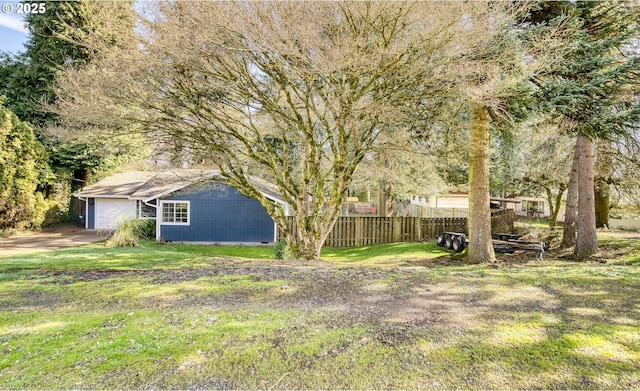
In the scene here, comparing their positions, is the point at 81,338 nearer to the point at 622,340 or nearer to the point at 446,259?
the point at 622,340

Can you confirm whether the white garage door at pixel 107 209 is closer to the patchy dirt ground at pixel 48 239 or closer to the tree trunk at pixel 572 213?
the patchy dirt ground at pixel 48 239

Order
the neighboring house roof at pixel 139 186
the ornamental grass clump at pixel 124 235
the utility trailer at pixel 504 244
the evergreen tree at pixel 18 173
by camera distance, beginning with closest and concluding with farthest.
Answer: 1. the utility trailer at pixel 504 244
2. the ornamental grass clump at pixel 124 235
3. the evergreen tree at pixel 18 173
4. the neighboring house roof at pixel 139 186

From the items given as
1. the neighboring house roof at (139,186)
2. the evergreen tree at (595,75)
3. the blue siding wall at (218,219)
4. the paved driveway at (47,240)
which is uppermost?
the evergreen tree at (595,75)

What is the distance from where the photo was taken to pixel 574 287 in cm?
449

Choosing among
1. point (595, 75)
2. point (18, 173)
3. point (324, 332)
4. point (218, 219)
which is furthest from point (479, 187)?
point (18, 173)

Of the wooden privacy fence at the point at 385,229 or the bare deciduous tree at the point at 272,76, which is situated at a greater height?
the bare deciduous tree at the point at 272,76

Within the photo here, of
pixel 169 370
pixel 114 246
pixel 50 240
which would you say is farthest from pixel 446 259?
pixel 50 240

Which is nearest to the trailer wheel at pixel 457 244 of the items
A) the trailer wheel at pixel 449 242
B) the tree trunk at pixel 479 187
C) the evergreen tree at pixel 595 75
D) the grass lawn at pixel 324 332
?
the trailer wheel at pixel 449 242

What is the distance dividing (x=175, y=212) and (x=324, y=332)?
1555cm

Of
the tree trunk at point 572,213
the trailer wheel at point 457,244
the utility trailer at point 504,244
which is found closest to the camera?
the utility trailer at point 504,244

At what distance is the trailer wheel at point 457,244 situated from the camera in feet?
41.2

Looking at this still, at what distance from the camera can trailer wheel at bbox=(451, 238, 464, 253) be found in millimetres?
12543

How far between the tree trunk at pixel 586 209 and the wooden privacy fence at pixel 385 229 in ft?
22.9

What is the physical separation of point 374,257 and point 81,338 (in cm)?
1128
